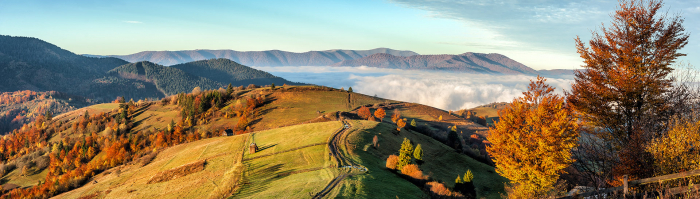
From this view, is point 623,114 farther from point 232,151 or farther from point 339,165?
point 232,151

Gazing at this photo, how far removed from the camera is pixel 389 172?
4259cm

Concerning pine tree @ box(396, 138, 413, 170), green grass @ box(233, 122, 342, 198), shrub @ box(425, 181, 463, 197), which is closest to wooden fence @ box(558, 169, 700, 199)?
shrub @ box(425, 181, 463, 197)

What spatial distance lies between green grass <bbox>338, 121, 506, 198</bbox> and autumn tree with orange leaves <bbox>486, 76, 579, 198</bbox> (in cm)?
972

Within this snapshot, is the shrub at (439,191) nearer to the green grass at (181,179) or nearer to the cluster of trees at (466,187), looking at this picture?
the cluster of trees at (466,187)

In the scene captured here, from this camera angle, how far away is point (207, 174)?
4562 centimetres

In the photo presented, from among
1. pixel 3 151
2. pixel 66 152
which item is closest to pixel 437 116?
pixel 66 152

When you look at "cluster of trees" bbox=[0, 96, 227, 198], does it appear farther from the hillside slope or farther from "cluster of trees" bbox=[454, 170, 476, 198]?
"cluster of trees" bbox=[454, 170, 476, 198]

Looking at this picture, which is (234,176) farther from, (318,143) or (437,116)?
(437,116)

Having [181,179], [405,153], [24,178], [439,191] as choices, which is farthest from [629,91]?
[24,178]

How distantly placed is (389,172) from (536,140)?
1929 cm

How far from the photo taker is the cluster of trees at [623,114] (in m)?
20.1

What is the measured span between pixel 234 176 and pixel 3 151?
210787 millimetres

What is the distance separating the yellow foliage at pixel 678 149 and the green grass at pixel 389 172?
1867cm

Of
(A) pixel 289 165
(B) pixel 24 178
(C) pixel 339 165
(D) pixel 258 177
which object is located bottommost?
(B) pixel 24 178
